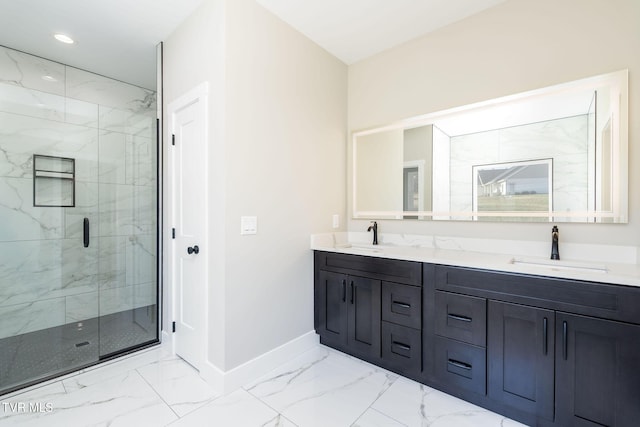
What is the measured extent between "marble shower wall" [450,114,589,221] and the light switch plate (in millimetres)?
1613

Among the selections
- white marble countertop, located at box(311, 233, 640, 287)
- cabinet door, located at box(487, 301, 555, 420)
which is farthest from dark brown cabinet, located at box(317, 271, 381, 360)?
cabinet door, located at box(487, 301, 555, 420)

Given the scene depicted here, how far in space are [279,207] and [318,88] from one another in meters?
1.24

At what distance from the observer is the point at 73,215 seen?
2.92 metres

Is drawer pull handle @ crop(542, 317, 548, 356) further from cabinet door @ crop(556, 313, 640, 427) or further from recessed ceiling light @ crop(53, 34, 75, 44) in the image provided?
recessed ceiling light @ crop(53, 34, 75, 44)

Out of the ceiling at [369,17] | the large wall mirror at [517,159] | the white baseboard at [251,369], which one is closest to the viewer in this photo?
the large wall mirror at [517,159]

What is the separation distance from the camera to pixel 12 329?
2.60 meters

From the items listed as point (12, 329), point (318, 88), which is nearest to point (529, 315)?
point (318, 88)

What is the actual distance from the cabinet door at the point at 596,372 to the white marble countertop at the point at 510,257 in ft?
0.75

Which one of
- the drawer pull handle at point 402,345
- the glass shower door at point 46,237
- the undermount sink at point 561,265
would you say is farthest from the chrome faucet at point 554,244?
the glass shower door at point 46,237

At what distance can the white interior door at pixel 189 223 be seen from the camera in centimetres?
212

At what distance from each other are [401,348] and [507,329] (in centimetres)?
72

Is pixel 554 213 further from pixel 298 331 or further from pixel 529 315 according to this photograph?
pixel 298 331

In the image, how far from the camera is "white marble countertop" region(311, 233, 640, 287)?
4.82 ft

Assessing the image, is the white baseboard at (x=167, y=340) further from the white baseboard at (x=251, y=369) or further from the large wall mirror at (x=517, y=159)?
the large wall mirror at (x=517, y=159)
